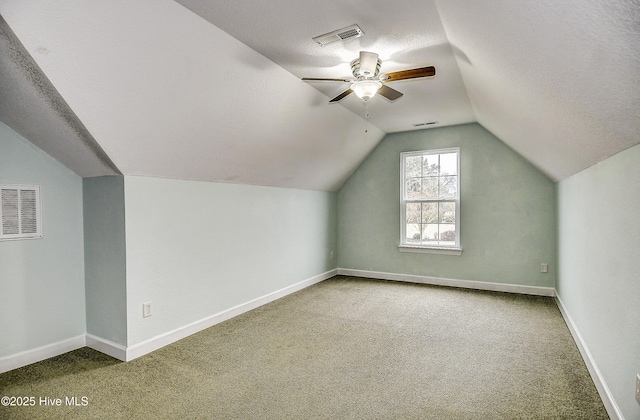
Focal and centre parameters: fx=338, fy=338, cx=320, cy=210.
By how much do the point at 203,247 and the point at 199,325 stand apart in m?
0.77

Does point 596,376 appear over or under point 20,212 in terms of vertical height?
under

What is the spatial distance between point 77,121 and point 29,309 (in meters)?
1.61

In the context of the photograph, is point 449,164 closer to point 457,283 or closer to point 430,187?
point 430,187

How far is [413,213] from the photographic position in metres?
5.41

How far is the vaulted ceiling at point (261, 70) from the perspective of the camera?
4.74 ft

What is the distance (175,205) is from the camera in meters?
3.17

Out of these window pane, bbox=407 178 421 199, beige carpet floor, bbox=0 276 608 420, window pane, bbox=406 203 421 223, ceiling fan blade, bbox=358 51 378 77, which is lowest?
beige carpet floor, bbox=0 276 608 420

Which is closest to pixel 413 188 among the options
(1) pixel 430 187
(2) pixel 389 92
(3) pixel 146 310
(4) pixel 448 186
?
(1) pixel 430 187

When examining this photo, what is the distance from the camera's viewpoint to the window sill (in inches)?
198

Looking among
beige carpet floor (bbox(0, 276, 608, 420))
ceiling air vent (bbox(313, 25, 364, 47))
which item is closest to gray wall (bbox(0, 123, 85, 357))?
beige carpet floor (bbox(0, 276, 608, 420))

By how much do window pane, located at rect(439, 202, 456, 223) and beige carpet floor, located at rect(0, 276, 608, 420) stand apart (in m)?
1.69

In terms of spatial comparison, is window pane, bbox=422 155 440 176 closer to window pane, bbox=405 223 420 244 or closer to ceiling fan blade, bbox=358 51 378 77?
window pane, bbox=405 223 420 244

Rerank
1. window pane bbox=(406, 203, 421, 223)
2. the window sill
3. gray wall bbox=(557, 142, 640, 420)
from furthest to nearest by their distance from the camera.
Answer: window pane bbox=(406, 203, 421, 223), the window sill, gray wall bbox=(557, 142, 640, 420)

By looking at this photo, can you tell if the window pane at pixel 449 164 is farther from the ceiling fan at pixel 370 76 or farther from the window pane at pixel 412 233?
the ceiling fan at pixel 370 76
